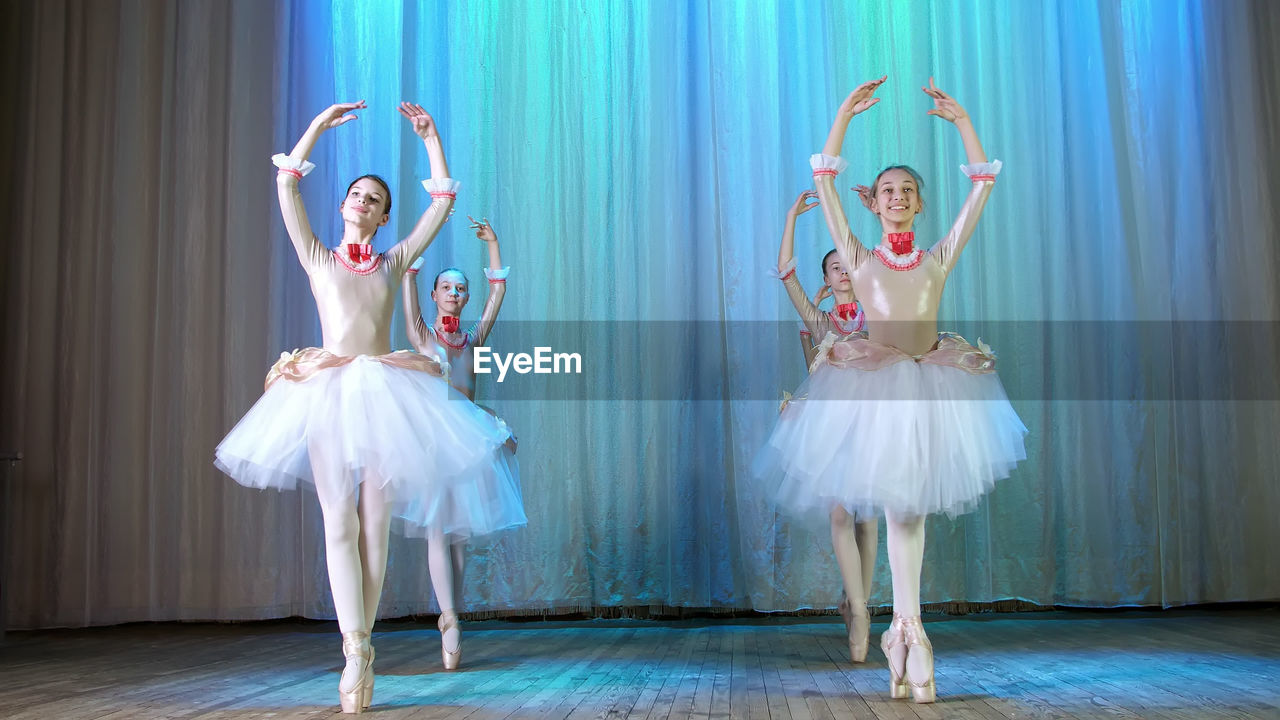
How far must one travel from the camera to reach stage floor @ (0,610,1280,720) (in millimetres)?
2482

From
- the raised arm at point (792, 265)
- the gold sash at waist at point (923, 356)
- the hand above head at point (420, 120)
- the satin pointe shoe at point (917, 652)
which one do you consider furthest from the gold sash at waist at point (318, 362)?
the raised arm at point (792, 265)

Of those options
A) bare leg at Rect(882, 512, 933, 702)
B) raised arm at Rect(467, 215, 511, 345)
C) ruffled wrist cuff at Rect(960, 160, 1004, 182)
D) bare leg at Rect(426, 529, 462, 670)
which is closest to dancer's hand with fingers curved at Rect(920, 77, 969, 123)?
ruffled wrist cuff at Rect(960, 160, 1004, 182)

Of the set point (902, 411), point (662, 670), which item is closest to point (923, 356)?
point (902, 411)

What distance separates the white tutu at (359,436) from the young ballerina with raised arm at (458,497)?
43 cm

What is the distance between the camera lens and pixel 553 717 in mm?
2381

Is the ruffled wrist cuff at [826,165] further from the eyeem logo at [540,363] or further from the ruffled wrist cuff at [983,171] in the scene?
the eyeem logo at [540,363]

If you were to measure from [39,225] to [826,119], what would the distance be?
365 centimetres

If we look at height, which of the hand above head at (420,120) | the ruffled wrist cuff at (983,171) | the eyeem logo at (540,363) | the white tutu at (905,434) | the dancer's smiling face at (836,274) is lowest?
the white tutu at (905,434)

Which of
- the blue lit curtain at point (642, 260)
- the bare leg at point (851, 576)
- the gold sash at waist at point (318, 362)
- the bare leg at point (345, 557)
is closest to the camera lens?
the bare leg at point (345, 557)

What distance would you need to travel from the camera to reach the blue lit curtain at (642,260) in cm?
473

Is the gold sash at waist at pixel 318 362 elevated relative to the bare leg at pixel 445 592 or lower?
elevated

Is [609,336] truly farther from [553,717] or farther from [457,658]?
[553,717]

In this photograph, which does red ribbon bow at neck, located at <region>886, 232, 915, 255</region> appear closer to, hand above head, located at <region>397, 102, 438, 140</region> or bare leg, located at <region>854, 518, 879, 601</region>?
bare leg, located at <region>854, 518, 879, 601</region>

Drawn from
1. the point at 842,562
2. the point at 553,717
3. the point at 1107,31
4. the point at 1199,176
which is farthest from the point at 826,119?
the point at 553,717
